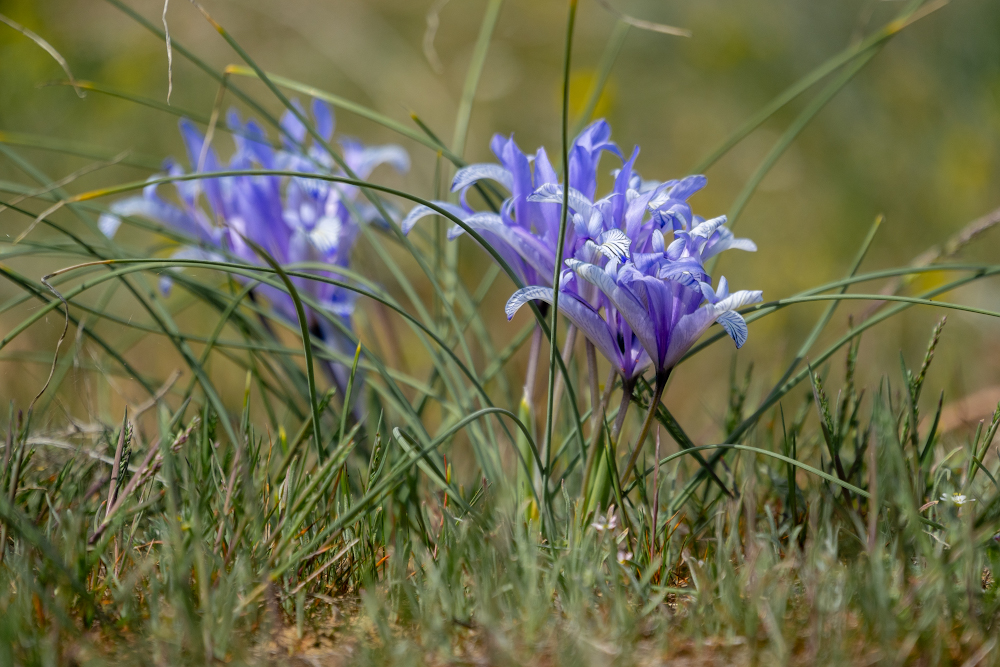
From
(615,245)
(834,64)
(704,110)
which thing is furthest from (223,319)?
(704,110)

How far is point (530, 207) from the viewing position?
998 mm

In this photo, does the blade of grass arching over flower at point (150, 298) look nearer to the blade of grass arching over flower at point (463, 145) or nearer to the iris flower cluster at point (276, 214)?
the iris flower cluster at point (276, 214)

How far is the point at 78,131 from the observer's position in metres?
3.64

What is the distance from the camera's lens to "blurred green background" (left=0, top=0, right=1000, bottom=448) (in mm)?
2791

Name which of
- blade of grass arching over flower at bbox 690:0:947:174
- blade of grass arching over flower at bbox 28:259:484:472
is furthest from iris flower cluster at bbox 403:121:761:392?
blade of grass arching over flower at bbox 690:0:947:174

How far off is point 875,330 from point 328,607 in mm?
2931

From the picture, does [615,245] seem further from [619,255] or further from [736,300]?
[736,300]

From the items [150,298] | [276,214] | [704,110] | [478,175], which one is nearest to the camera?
[478,175]

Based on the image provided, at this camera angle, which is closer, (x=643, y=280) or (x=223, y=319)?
(x=643, y=280)

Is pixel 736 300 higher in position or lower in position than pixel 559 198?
lower

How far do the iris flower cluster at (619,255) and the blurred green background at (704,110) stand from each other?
3.37 feet

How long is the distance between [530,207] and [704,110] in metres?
3.06

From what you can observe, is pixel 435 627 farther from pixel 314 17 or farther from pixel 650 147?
pixel 314 17

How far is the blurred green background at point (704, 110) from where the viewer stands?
2.79m
